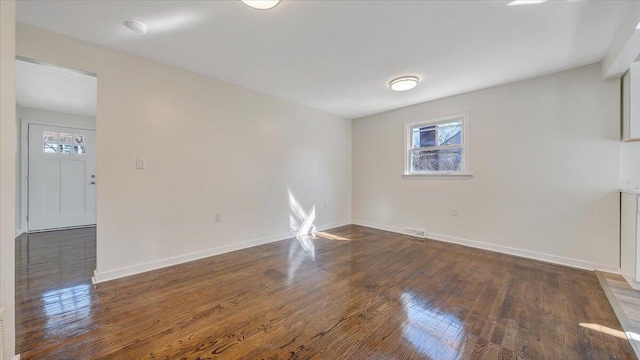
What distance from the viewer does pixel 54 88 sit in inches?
139

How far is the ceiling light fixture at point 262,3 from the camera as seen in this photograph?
5.81 ft

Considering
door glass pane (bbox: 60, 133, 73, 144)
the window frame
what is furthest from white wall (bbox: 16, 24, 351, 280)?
door glass pane (bbox: 60, 133, 73, 144)

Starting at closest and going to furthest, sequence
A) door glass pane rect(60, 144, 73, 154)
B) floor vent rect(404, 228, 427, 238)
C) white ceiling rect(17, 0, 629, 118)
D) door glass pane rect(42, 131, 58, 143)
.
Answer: white ceiling rect(17, 0, 629, 118) → floor vent rect(404, 228, 427, 238) → door glass pane rect(42, 131, 58, 143) → door glass pane rect(60, 144, 73, 154)

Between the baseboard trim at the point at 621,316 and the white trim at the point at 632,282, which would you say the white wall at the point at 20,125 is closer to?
the baseboard trim at the point at 621,316

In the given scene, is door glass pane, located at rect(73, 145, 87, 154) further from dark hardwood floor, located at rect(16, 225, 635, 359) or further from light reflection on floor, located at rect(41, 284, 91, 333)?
light reflection on floor, located at rect(41, 284, 91, 333)

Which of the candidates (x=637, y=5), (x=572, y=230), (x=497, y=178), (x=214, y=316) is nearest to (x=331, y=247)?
(x=214, y=316)

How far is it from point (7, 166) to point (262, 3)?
1790 mm

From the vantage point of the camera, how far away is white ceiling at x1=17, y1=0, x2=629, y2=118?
191 centimetres

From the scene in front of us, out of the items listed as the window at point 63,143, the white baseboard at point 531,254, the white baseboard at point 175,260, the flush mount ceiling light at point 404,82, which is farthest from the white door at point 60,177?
the white baseboard at point 531,254

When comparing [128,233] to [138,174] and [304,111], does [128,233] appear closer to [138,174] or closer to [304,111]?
[138,174]

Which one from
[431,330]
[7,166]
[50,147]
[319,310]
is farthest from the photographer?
[50,147]

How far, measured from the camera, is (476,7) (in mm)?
1884

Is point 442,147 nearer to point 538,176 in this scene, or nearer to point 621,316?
point 538,176

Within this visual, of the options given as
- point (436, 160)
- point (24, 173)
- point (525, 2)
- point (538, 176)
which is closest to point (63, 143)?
point (24, 173)
